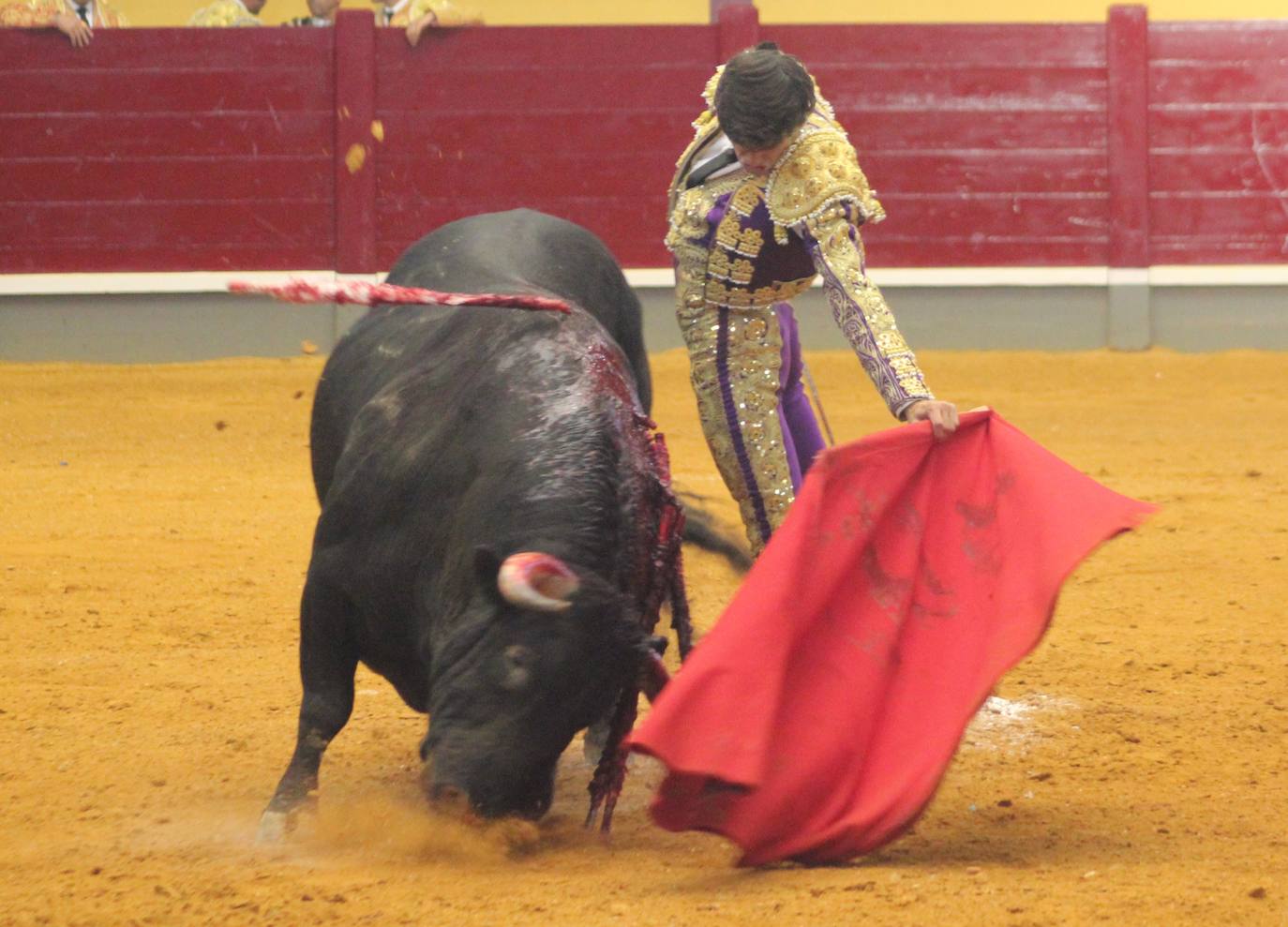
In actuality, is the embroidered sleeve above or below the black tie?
below

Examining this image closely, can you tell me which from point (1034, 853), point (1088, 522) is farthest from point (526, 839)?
point (1088, 522)

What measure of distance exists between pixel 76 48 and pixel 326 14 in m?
1.07

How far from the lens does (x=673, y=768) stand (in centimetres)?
217

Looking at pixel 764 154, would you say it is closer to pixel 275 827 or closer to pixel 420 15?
pixel 275 827

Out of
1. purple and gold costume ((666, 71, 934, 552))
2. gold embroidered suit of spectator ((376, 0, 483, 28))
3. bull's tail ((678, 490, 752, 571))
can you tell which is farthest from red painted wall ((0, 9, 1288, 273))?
purple and gold costume ((666, 71, 934, 552))

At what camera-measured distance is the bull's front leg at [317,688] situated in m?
2.64

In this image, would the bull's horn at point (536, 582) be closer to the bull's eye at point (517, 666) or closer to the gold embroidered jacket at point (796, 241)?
the bull's eye at point (517, 666)

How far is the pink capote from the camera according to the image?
2.24 m

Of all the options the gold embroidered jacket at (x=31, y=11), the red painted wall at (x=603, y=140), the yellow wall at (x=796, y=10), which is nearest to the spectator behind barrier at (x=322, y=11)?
the red painted wall at (x=603, y=140)

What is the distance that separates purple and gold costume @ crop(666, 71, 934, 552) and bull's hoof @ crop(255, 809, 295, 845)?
96 centimetres

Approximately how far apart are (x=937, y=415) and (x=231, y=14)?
6188mm

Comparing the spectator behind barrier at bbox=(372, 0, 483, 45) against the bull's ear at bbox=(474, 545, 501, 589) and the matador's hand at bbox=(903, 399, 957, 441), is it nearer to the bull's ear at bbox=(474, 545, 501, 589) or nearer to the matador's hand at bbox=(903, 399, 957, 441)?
the matador's hand at bbox=(903, 399, 957, 441)

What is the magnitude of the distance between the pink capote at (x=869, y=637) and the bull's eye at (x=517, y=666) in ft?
0.52

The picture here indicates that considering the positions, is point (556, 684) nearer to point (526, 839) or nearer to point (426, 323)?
point (526, 839)
